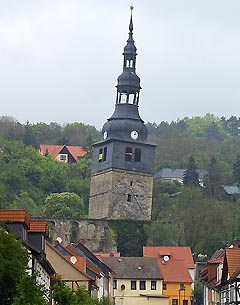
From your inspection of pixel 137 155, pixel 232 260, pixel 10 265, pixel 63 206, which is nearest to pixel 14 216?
pixel 10 265

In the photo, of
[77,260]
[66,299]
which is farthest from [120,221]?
[66,299]

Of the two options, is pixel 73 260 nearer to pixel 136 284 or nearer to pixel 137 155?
pixel 136 284

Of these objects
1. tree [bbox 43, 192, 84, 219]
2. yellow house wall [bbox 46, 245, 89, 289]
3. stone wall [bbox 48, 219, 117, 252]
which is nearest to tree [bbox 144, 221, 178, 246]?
stone wall [bbox 48, 219, 117, 252]

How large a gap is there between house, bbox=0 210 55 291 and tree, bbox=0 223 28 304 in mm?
2564

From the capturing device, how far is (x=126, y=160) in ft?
472

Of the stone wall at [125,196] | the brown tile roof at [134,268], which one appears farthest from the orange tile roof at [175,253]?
the stone wall at [125,196]

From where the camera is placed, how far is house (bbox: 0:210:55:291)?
49.9 m

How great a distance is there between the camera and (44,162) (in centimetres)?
19100

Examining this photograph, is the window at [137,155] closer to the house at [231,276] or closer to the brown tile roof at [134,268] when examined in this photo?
the brown tile roof at [134,268]

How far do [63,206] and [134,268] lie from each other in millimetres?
52519

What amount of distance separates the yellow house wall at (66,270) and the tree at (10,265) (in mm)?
24116

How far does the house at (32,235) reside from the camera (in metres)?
49.9

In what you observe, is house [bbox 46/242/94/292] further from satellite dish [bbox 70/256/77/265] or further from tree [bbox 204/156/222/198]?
tree [bbox 204/156/222/198]

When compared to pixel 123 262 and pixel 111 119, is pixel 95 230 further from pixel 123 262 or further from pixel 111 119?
pixel 123 262
